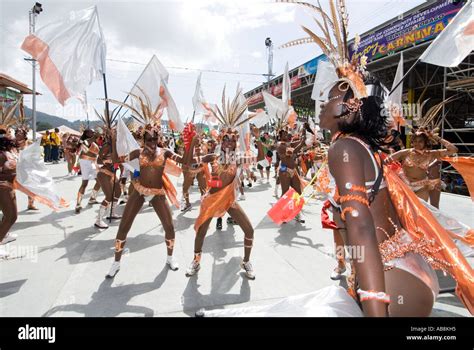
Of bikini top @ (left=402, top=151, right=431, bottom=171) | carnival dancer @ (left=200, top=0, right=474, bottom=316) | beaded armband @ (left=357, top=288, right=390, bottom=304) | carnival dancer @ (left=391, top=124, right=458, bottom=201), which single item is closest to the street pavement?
carnival dancer @ (left=391, top=124, right=458, bottom=201)

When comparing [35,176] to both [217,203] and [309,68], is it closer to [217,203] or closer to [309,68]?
[217,203]

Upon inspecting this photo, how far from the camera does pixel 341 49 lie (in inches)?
65.5

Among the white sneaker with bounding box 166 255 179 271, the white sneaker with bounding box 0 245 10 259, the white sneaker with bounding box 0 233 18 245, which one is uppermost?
the white sneaker with bounding box 0 233 18 245

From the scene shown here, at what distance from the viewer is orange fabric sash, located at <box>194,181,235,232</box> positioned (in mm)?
4168

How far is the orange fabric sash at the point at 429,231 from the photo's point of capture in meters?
1.47

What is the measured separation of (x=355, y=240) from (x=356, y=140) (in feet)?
1.50

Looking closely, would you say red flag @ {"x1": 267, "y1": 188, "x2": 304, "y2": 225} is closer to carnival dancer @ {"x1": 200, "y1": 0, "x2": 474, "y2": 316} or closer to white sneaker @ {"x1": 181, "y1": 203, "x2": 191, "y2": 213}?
carnival dancer @ {"x1": 200, "y1": 0, "x2": 474, "y2": 316}

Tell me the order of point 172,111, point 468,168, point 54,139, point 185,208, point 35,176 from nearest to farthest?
1. point 468,168
2. point 35,176
3. point 172,111
4. point 185,208
5. point 54,139

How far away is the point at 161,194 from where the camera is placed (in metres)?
4.31

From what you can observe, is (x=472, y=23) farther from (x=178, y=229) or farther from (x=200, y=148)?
(x=200, y=148)

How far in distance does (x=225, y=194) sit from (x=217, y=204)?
18cm

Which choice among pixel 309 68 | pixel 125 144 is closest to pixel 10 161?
pixel 125 144

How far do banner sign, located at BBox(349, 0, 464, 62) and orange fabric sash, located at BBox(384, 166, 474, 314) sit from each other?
33.3 feet
